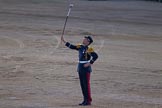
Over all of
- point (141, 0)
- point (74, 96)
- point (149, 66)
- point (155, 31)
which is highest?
point (74, 96)

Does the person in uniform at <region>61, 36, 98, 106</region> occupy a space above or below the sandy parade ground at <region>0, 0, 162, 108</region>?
above

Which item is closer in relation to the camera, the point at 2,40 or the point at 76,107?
the point at 76,107

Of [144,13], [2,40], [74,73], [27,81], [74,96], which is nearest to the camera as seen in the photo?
[74,96]

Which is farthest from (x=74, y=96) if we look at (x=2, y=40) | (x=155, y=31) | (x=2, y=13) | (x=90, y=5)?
(x=90, y=5)

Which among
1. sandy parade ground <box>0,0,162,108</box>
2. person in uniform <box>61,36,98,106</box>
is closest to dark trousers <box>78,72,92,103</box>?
person in uniform <box>61,36,98,106</box>

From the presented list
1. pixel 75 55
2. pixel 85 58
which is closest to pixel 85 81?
pixel 85 58

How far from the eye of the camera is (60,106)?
16.0 m

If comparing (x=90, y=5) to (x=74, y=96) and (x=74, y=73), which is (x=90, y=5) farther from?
(x=74, y=96)

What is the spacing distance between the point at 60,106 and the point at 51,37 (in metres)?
17.0

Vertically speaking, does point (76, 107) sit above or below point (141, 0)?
above

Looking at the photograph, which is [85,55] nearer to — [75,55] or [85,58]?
[85,58]

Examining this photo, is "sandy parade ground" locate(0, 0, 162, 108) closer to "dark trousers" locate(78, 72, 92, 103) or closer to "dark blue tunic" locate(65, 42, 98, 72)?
"dark trousers" locate(78, 72, 92, 103)

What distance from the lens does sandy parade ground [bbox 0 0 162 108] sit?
1814cm

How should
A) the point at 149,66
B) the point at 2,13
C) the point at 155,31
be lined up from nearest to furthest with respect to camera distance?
1. the point at 149,66
2. the point at 155,31
3. the point at 2,13
